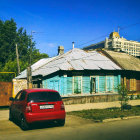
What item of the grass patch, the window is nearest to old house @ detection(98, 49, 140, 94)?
the window

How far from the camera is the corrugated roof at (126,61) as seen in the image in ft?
78.9

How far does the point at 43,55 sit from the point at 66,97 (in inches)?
1680

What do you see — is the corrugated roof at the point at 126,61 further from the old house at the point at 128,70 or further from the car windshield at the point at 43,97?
the car windshield at the point at 43,97

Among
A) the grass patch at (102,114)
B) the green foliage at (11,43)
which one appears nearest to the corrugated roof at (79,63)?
the grass patch at (102,114)

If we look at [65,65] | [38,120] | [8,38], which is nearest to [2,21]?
[8,38]

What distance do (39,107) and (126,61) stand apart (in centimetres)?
2017

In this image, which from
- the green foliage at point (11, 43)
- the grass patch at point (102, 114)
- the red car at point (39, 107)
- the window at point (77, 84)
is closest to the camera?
the red car at point (39, 107)

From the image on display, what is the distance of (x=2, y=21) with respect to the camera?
5291 centimetres

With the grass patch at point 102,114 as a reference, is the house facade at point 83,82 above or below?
above

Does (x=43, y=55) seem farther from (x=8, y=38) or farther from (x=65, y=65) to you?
(x=65, y=65)

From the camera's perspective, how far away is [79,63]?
2095 centimetres

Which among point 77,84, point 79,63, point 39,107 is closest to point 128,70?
point 79,63

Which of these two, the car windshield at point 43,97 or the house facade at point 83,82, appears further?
the house facade at point 83,82

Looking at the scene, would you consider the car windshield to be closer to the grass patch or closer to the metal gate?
the grass patch
